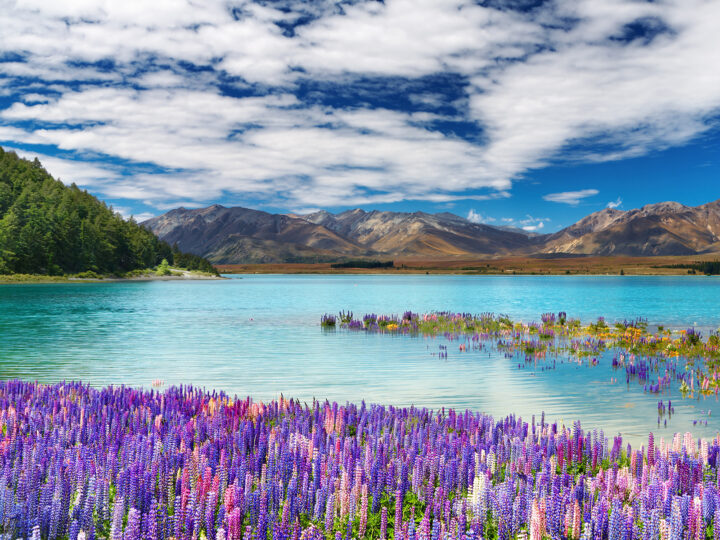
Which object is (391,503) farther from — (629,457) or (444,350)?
(444,350)

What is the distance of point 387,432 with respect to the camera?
1370 centimetres

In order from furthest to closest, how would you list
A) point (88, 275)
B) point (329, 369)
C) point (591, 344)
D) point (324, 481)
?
point (88, 275) → point (591, 344) → point (329, 369) → point (324, 481)

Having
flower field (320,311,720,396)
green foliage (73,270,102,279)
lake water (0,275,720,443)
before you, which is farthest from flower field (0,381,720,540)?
green foliage (73,270,102,279)

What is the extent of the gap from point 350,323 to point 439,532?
45.1m

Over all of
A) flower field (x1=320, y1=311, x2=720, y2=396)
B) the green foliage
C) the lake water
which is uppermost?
the green foliage

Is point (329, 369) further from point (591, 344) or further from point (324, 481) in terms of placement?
point (324, 481)

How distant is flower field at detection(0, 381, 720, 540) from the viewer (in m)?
7.75

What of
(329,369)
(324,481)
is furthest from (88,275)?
(324,481)

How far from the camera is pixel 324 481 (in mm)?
9273

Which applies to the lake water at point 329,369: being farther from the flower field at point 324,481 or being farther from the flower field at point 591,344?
the flower field at point 324,481

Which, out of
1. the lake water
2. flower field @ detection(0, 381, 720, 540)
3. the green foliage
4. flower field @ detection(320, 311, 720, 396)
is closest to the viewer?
flower field @ detection(0, 381, 720, 540)

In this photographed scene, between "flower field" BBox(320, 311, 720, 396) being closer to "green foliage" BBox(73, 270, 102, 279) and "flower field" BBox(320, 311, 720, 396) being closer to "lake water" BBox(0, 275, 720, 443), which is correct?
"lake water" BBox(0, 275, 720, 443)

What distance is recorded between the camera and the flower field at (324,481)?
7.75 metres

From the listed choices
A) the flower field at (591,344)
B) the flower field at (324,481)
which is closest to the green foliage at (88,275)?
the flower field at (591,344)
